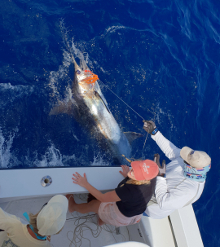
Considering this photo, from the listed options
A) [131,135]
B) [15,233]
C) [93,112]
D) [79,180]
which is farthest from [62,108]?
[15,233]

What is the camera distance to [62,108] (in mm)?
4684

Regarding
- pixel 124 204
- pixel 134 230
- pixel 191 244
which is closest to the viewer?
pixel 124 204

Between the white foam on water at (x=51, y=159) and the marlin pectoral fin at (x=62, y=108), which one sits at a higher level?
the marlin pectoral fin at (x=62, y=108)

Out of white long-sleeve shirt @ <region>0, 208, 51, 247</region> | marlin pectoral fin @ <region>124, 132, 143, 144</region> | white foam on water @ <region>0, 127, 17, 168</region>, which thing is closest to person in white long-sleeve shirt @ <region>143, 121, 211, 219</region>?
white long-sleeve shirt @ <region>0, 208, 51, 247</region>

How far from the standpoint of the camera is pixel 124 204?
8.18 ft

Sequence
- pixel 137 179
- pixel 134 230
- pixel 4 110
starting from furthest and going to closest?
pixel 4 110
pixel 134 230
pixel 137 179

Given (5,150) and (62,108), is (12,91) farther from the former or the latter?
(5,150)

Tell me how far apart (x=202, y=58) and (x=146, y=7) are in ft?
8.87

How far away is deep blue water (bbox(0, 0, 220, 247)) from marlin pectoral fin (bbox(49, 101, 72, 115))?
129 millimetres

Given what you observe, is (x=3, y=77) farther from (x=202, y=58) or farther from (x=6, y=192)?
(x=202, y=58)

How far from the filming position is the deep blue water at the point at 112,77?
4492 mm

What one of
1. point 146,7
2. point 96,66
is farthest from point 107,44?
point 146,7

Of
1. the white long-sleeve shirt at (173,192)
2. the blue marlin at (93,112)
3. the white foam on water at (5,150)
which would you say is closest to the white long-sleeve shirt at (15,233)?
the white long-sleeve shirt at (173,192)

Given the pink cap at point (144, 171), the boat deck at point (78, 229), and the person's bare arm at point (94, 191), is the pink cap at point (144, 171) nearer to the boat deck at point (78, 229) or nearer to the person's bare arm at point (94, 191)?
the person's bare arm at point (94, 191)
